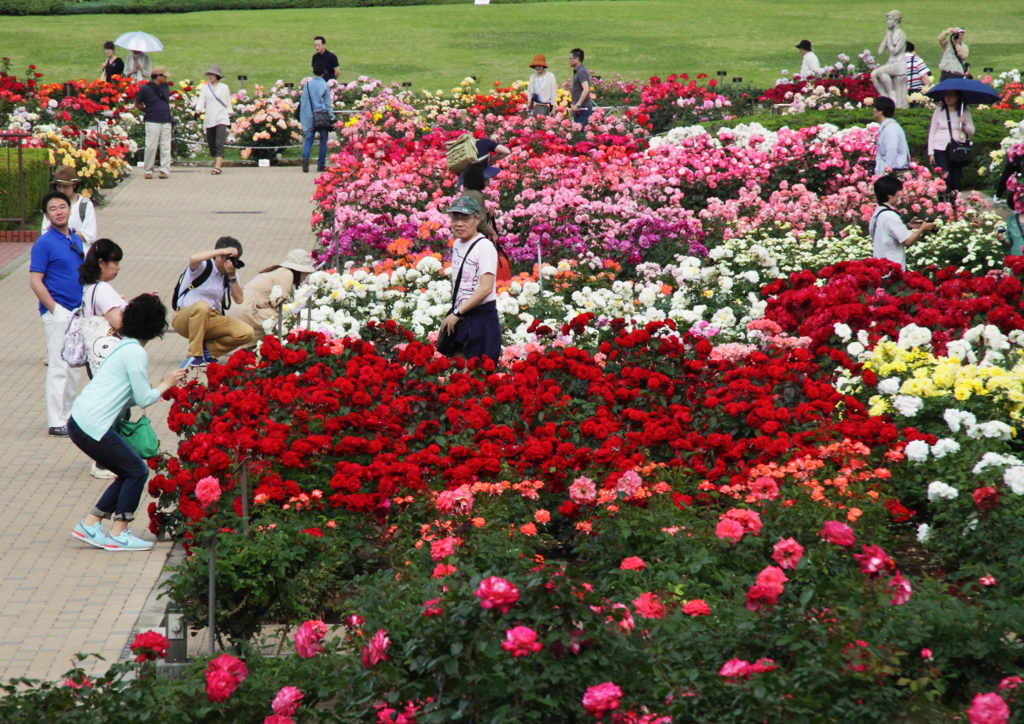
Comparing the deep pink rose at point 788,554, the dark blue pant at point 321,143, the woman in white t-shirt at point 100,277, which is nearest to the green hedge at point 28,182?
the dark blue pant at point 321,143

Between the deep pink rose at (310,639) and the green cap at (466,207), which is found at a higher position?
the green cap at (466,207)

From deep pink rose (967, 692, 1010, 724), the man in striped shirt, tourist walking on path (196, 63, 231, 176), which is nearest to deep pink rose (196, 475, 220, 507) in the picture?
deep pink rose (967, 692, 1010, 724)

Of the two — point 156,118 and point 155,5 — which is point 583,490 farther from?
point 155,5

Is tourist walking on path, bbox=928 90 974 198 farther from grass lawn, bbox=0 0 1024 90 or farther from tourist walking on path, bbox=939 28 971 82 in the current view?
grass lawn, bbox=0 0 1024 90

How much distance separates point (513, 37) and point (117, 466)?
123ft

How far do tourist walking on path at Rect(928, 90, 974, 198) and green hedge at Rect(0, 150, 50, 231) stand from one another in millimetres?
10998

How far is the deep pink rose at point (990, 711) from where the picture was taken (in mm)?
2951

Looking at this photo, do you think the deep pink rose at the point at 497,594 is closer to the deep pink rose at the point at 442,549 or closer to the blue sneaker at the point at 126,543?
the deep pink rose at the point at 442,549

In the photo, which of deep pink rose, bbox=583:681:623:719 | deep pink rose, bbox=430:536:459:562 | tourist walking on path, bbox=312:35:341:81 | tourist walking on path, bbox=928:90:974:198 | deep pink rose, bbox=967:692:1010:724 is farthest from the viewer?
tourist walking on path, bbox=312:35:341:81

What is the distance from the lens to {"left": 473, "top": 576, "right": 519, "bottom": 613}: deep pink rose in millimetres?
3330

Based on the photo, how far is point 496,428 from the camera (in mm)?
5820

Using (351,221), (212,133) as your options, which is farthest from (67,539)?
(212,133)

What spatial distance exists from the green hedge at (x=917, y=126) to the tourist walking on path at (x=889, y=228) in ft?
26.3

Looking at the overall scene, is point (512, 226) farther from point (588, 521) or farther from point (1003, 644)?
point (1003, 644)
